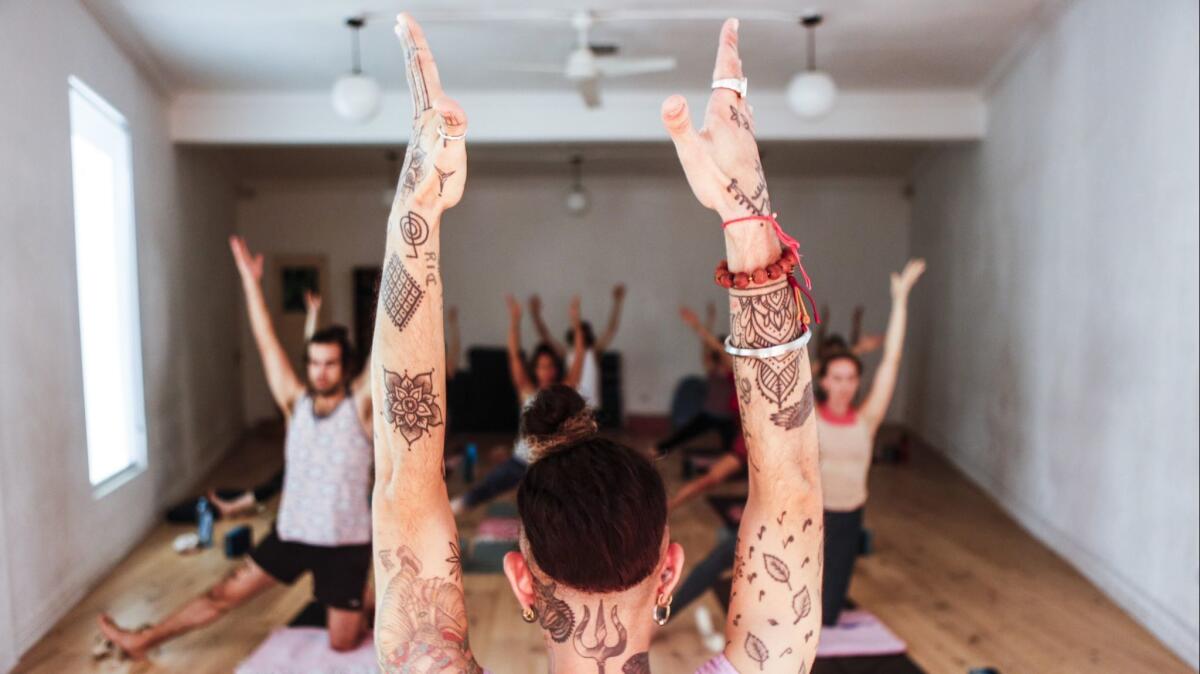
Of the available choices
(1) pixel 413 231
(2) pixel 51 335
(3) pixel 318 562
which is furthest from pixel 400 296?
(2) pixel 51 335

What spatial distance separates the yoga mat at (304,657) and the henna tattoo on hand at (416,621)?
2161 mm

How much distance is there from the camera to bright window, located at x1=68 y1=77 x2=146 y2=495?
12.8ft

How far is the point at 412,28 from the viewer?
0.90 metres

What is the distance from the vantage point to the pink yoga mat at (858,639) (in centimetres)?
304

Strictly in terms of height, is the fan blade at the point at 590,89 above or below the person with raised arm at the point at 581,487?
above

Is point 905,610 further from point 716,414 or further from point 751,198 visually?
point 751,198

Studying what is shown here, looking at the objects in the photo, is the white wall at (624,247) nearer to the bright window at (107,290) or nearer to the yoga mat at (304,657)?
the bright window at (107,290)

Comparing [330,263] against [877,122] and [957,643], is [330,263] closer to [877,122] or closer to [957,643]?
[877,122]

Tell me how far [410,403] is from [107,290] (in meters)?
4.15

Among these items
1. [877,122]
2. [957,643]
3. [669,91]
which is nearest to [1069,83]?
[877,122]

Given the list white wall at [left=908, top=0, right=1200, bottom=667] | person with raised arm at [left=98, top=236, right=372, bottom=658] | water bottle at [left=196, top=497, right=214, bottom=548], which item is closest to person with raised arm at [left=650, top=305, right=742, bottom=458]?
white wall at [left=908, top=0, right=1200, bottom=667]

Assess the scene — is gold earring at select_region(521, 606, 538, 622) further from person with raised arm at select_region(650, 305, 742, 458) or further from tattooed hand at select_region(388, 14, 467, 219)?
person with raised arm at select_region(650, 305, 742, 458)

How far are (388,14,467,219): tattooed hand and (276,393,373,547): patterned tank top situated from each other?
6.96 feet

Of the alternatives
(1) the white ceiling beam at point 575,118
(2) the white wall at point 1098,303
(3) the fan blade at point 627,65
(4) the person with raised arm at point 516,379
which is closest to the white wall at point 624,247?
(2) the white wall at point 1098,303
